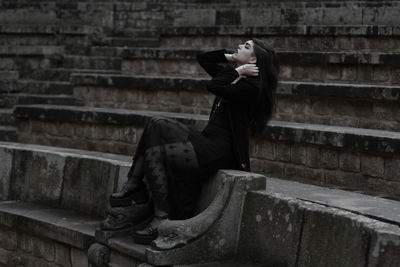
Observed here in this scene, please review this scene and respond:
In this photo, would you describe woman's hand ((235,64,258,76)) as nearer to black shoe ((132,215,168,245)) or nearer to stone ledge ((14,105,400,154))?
black shoe ((132,215,168,245))

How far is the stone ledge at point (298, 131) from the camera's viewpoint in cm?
591

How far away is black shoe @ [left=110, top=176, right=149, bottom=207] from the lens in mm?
4996

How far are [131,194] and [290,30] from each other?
4.58 m

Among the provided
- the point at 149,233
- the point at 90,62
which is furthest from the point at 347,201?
the point at 90,62

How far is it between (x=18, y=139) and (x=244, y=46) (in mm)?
4951

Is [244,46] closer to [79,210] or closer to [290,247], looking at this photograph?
[290,247]

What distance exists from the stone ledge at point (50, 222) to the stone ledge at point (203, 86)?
2.75 metres

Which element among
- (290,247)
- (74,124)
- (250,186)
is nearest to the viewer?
(290,247)

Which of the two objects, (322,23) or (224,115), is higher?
(322,23)

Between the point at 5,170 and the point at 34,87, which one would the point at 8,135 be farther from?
the point at 5,170

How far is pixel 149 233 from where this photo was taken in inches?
188

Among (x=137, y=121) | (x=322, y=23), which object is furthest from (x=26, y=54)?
(x=322, y=23)

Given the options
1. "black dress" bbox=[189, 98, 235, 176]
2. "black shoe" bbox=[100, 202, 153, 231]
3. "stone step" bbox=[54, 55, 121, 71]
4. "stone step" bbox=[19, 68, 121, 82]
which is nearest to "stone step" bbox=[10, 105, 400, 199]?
"black dress" bbox=[189, 98, 235, 176]

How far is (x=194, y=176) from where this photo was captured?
4.80 meters
